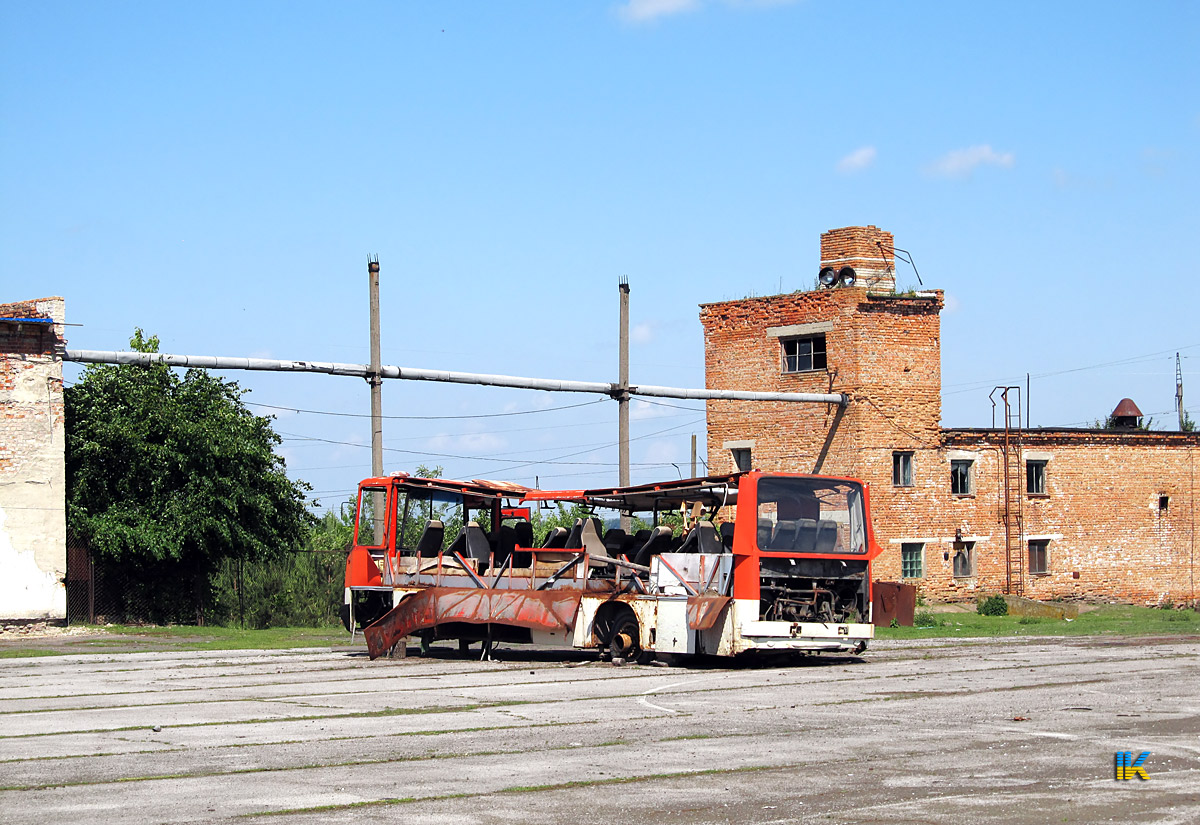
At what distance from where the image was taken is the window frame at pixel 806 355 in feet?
133

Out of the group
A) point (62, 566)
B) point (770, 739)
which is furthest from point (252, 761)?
point (62, 566)

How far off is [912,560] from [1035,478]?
16.8 feet

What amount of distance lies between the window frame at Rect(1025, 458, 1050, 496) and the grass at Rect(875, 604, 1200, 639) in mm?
4000

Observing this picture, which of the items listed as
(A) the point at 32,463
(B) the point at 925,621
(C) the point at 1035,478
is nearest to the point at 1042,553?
(C) the point at 1035,478

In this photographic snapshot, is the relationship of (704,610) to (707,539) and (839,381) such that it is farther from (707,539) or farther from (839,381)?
(839,381)

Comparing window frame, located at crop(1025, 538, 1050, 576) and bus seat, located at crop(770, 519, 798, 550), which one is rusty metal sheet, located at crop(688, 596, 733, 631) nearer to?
bus seat, located at crop(770, 519, 798, 550)

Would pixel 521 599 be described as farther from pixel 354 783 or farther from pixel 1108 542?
pixel 1108 542

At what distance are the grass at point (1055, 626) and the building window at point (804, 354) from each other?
772 cm

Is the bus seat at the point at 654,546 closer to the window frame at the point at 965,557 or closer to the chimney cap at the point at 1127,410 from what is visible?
the window frame at the point at 965,557

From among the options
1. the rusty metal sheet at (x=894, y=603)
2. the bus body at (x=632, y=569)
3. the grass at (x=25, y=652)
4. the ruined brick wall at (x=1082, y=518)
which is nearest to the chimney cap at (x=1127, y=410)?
the ruined brick wall at (x=1082, y=518)

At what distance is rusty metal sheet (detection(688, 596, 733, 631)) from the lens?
19.4 meters

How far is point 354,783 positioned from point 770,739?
3852 mm

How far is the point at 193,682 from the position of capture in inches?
701

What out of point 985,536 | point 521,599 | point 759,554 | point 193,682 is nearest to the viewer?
point 193,682
